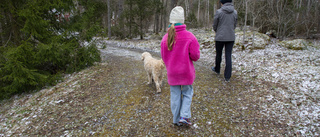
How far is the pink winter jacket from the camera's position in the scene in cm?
253

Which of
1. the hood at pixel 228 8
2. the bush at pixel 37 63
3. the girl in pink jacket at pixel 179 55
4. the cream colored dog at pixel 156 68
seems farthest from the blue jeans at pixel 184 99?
the bush at pixel 37 63

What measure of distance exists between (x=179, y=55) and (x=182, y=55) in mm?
51

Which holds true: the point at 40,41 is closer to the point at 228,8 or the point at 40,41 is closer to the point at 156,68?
the point at 156,68

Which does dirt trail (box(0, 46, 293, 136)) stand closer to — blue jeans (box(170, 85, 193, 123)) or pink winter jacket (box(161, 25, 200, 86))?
blue jeans (box(170, 85, 193, 123))

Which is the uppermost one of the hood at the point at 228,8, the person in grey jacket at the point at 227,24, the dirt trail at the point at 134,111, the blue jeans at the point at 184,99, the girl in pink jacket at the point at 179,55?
the hood at the point at 228,8

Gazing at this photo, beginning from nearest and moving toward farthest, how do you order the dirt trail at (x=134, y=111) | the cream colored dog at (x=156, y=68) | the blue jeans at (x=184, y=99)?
the blue jeans at (x=184, y=99), the dirt trail at (x=134, y=111), the cream colored dog at (x=156, y=68)

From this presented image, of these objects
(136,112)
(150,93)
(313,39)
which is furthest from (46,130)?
(313,39)

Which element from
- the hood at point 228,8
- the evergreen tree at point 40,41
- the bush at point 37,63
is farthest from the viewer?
the evergreen tree at point 40,41

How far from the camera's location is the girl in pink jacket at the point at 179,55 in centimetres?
252

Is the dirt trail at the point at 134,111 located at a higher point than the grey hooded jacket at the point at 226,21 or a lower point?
lower

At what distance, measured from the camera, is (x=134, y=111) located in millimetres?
3674

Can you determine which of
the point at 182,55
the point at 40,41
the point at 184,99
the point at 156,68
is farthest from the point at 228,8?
the point at 40,41

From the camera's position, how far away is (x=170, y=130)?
2971 millimetres

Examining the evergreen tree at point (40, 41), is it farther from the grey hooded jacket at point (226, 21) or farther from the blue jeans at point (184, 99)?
the grey hooded jacket at point (226, 21)
